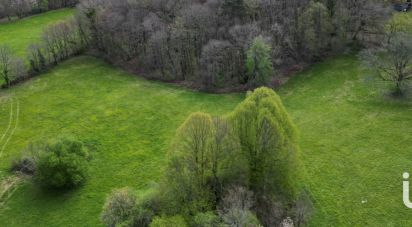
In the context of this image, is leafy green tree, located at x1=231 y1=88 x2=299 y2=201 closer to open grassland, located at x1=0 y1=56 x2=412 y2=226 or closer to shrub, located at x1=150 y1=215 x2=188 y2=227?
open grassland, located at x1=0 y1=56 x2=412 y2=226

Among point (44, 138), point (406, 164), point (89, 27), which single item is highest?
point (89, 27)

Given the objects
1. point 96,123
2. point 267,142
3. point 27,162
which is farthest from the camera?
point 96,123

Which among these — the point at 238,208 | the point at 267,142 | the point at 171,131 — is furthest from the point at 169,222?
the point at 171,131

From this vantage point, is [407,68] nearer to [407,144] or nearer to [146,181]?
[407,144]

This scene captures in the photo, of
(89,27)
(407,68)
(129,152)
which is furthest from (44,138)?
(407,68)

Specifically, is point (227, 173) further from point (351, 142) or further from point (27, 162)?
point (27, 162)

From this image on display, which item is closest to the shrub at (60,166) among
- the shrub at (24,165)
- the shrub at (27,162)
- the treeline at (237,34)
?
the shrub at (27,162)
